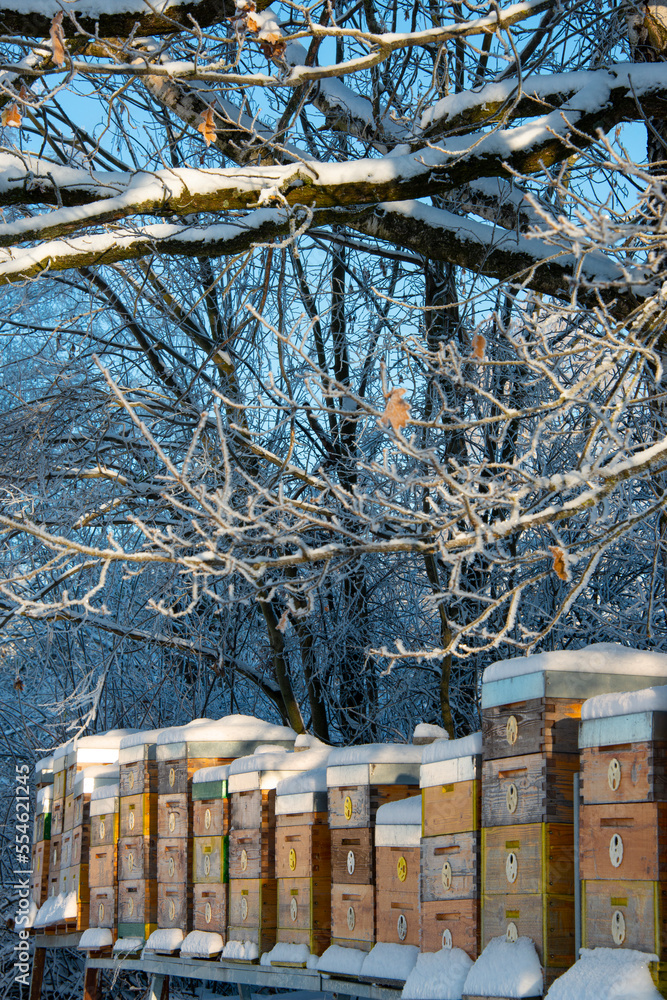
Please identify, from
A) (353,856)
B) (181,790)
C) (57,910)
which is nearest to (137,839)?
(181,790)

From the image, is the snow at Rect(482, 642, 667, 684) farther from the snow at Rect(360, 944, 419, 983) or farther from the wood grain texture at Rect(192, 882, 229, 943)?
the wood grain texture at Rect(192, 882, 229, 943)

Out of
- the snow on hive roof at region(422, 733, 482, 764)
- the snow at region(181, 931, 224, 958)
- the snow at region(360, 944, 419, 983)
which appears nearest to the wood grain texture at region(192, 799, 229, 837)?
the snow at region(181, 931, 224, 958)

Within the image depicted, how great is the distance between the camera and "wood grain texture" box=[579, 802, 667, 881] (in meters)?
3.24

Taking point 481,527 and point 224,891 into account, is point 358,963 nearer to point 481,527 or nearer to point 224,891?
point 224,891

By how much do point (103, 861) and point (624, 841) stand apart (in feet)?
15.2

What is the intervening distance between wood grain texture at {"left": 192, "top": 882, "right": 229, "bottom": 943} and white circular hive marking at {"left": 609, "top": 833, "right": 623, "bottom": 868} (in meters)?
2.88

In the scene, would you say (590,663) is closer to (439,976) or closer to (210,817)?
(439,976)

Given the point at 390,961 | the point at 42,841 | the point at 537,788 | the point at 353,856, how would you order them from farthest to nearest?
1. the point at 42,841
2. the point at 353,856
3. the point at 390,961
4. the point at 537,788

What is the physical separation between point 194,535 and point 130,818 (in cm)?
237

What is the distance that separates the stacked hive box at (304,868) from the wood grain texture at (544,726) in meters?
1.53

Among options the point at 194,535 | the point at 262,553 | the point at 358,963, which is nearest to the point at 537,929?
the point at 358,963

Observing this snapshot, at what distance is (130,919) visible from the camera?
664 cm

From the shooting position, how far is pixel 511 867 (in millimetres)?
3777

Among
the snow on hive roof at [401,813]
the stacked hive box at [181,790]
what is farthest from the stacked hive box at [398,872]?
the stacked hive box at [181,790]
